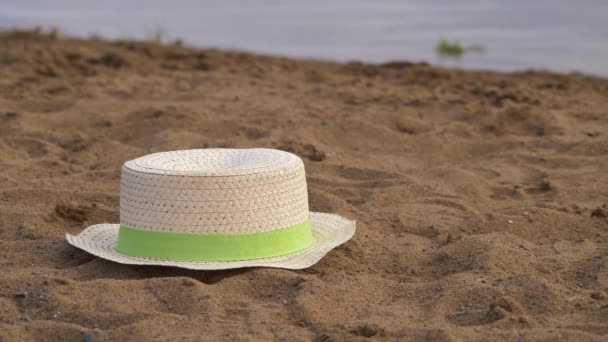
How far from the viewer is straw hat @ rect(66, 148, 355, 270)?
3.89 m

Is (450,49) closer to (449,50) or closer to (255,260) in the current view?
(449,50)

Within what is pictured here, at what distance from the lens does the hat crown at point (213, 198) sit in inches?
153

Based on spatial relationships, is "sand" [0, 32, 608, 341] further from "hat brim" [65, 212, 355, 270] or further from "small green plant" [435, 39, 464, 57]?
"small green plant" [435, 39, 464, 57]

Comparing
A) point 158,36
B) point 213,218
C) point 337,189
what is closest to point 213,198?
point 213,218

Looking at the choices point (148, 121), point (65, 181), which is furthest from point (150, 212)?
point (148, 121)

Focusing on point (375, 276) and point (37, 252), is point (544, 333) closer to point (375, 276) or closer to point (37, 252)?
point (375, 276)

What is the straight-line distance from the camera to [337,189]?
17.0 feet

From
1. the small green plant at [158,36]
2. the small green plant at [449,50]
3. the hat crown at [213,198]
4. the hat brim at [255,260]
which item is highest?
the small green plant at [449,50]

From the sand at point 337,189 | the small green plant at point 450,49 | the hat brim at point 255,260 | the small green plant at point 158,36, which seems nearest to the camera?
the sand at point 337,189

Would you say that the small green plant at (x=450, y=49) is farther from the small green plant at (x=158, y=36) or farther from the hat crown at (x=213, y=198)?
the hat crown at (x=213, y=198)

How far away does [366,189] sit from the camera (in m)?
5.21

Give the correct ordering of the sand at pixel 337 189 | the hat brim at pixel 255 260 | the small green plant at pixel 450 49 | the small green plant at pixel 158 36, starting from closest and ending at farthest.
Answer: the sand at pixel 337 189
the hat brim at pixel 255 260
the small green plant at pixel 450 49
the small green plant at pixel 158 36

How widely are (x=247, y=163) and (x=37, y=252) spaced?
0.93m

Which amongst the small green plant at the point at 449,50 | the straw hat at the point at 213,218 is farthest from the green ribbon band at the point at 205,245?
the small green plant at the point at 449,50
